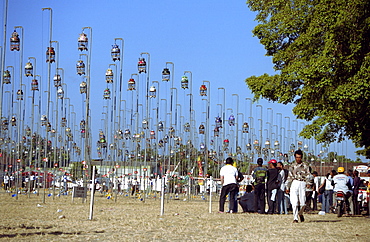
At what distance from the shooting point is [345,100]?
963 inches

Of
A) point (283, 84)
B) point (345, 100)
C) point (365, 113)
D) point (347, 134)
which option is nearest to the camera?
point (345, 100)

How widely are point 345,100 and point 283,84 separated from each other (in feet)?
16.5

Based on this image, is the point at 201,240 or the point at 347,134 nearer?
the point at 201,240

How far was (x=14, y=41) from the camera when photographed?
25875mm

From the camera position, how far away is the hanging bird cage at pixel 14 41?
25828 millimetres

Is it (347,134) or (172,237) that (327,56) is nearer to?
(347,134)

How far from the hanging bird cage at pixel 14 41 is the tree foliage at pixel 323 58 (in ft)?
36.4

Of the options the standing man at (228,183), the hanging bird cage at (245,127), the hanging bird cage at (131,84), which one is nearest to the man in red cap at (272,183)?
the standing man at (228,183)

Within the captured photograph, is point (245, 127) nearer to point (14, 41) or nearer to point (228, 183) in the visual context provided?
point (14, 41)

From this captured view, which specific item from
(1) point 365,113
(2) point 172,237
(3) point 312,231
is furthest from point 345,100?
(2) point 172,237

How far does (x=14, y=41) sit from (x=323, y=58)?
1249 cm

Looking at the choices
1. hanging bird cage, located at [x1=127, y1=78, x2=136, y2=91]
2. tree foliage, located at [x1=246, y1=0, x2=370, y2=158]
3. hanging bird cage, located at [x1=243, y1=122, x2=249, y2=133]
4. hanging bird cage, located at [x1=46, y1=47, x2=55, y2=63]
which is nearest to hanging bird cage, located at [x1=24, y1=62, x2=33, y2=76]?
hanging bird cage, located at [x1=46, y1=47, x2=55, y2=63]

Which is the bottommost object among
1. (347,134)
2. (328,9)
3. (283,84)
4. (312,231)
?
(312,231)

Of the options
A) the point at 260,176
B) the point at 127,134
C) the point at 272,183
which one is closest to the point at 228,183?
the point at 260,176
